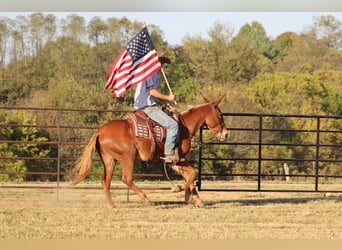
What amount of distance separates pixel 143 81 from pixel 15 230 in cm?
316

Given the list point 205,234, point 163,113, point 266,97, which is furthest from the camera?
point 266,97

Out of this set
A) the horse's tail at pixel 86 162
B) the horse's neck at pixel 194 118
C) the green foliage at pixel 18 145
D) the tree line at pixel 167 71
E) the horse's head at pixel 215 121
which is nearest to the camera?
the horse's tail at pixel 86 162

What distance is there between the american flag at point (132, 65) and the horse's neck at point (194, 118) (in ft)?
2.91

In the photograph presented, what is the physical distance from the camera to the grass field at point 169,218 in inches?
315

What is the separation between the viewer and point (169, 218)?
9.27m

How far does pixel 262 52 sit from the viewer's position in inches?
2154

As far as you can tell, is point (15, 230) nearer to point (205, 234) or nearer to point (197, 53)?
point (205, 234)

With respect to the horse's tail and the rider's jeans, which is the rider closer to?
the rider's jeans

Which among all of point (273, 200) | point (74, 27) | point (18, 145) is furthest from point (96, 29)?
point (273, 200)

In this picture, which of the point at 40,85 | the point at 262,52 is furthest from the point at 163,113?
the point at 262,52

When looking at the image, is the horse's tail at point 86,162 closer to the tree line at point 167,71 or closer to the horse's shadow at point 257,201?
the horse's shadow at point 257,201

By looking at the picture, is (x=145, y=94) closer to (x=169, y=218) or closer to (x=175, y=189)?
(x=175, y=189)

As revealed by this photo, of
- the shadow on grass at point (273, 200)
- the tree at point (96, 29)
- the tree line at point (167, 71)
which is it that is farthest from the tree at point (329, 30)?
the shadow on grass at point (273, 200)

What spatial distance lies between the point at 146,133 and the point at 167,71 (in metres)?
32.1
